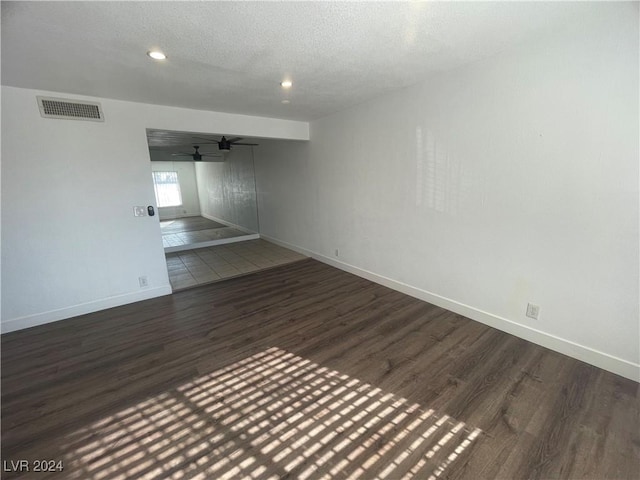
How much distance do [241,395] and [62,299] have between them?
2.67 meters

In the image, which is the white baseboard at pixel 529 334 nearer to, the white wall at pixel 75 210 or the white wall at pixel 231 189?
the white wall at pixel 75 210

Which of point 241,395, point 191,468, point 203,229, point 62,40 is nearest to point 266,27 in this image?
point 62,40

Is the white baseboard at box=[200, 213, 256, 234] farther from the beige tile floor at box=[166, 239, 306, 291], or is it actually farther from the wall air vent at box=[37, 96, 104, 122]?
the wall air vent at box=[37, 96, 104, 122]

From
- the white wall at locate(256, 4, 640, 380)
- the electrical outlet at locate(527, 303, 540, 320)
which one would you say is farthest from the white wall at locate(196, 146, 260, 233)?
the electrical outlet at locate(527, 303, 540, 320)

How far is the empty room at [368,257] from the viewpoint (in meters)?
1.52

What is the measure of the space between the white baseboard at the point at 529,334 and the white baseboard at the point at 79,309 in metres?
3.06

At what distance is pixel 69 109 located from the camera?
277 centimetres

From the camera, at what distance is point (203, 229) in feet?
22.5

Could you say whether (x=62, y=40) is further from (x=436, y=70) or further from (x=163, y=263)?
(x=436, y=70)

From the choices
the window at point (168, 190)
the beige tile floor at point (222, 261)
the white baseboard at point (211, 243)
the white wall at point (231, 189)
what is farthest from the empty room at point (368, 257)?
the window at point (168, 190)

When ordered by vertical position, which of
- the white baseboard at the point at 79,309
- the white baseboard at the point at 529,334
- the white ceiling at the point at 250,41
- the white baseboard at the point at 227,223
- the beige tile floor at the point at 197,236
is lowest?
the white baseboard at the point at 529,334

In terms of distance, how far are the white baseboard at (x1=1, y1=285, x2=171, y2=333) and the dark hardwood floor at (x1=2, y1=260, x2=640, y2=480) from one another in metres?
0.10

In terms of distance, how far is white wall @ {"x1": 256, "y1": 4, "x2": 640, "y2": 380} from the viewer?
1792mm

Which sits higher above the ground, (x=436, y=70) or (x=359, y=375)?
(x=436, y=70)
